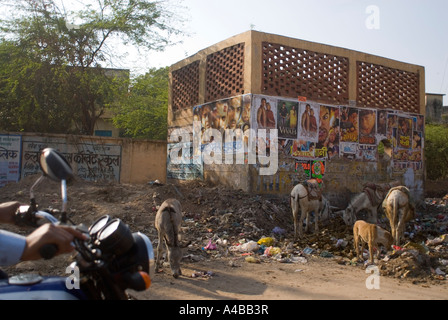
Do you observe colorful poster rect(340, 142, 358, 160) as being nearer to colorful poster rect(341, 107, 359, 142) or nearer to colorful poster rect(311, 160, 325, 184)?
colorful poster rect(341, 107, 359, 142)

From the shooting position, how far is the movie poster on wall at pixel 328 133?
1373 cm

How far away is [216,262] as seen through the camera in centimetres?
764

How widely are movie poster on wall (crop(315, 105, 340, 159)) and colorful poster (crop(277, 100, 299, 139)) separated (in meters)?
1.12

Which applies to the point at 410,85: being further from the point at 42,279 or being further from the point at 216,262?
the point at 42,279

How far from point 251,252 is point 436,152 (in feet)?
64.8

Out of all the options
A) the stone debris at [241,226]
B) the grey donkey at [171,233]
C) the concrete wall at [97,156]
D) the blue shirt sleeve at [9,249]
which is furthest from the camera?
the concrete wall at [97,156]

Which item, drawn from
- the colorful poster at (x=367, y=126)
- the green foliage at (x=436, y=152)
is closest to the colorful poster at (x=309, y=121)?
the colorful poster at (x=367, y=126)

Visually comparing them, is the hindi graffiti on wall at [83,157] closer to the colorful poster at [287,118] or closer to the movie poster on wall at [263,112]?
the movie poster on wall at [263,112]

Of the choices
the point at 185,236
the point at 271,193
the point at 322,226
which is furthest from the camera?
the point at 271,193

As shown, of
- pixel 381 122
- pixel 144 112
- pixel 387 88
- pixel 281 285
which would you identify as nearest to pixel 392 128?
pixel 381 122

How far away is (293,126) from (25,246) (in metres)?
11.6

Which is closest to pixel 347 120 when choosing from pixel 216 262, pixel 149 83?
pixel 216 262

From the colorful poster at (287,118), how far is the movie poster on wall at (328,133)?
1.12 m

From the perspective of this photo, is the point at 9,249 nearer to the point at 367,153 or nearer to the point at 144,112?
the point at 367,153
